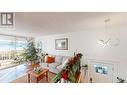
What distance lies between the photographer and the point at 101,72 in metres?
1.37

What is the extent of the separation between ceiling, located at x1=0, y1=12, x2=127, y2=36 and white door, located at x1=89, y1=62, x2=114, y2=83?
41cm

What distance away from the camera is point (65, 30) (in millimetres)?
1395

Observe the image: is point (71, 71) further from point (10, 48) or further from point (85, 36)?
point (10, 48)

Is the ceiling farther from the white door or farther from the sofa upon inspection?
the white door

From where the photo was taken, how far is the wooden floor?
1321 millimetres

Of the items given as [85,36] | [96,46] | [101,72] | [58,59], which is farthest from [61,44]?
[101,72]

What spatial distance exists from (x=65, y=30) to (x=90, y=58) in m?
0.41

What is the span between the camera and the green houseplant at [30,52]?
136 cm

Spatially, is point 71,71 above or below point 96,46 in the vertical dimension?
below

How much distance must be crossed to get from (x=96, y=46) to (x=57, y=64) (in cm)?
47

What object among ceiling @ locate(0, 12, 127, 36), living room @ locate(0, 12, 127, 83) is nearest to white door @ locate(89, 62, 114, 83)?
living room @ locate(0, 12, 127, 83)
